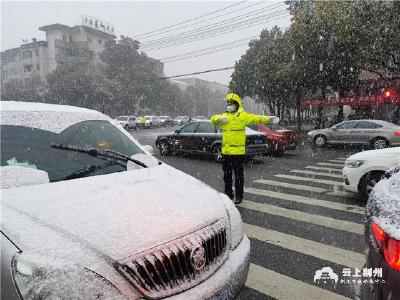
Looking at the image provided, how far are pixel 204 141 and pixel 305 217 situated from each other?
282 inches

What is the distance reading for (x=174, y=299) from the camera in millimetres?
1811

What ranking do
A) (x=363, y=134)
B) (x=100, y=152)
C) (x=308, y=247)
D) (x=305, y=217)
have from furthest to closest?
(x=363, y=134), (x=305, y=217), (x=308, y=247), (x=100, y=152)

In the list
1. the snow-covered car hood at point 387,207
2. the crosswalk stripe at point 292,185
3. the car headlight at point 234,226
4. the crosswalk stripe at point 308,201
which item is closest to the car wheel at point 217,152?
the crosswalk stripe at point 292,185

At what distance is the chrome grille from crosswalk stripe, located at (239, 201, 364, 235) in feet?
11.8

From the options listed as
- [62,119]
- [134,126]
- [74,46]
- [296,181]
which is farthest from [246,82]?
[74,46]

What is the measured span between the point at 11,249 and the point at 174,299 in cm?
88

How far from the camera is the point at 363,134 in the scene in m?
16.1

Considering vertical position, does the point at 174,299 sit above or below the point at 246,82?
below

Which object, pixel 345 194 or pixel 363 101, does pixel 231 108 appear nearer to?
pixel 345 194

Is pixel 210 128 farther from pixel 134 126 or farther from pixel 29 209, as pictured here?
pixel 134 126

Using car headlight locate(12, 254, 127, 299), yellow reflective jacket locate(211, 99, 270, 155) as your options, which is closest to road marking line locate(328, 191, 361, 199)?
yellow reflective jacket locate(211, 99, 270, 155)

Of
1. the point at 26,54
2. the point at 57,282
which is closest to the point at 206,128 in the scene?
the point at 57,282

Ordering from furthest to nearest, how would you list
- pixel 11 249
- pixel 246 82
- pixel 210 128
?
pixel 246 82 → pixel 210 128 → pixel 11 249

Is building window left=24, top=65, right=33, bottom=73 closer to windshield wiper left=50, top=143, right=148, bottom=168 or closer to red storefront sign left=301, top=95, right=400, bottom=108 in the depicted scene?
red storefront sign left=301, top=95, right=400, bottom=108
